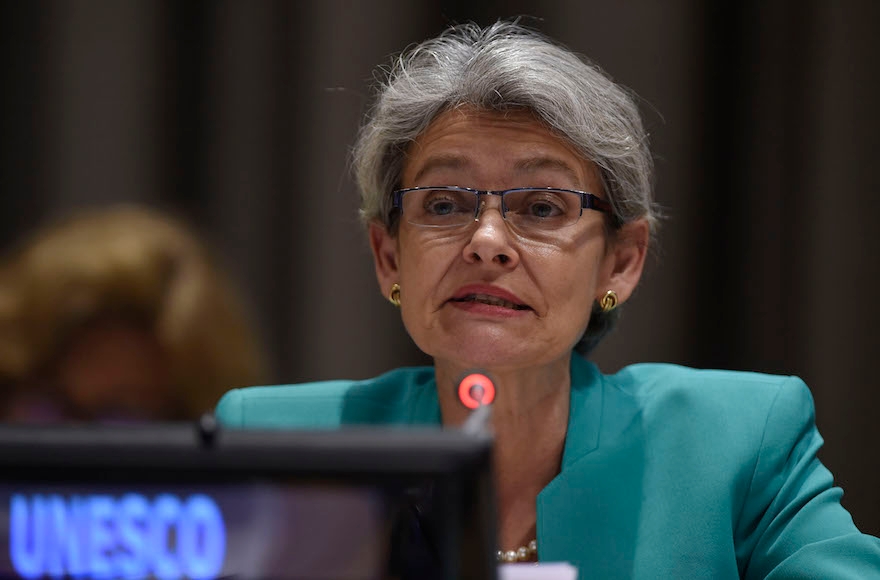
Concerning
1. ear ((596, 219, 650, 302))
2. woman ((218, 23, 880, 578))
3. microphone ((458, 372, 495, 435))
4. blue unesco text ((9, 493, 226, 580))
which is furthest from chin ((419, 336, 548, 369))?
blue unesco text ((9, 493, 226, 580))

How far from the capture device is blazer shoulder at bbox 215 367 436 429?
1861 millimetres

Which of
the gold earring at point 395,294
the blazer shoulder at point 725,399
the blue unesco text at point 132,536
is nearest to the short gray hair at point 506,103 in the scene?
the gold earring at point 395,294

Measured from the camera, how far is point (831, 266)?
2557mm

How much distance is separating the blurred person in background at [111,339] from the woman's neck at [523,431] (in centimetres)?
73

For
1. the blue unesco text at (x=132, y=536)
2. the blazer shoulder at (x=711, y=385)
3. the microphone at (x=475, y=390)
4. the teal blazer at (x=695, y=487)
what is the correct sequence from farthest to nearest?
the blazer shoulder at (x=711, y=385) < the teal blazer at (x=695, y=487) < the microphone at (x=475, y=390) < the blue unesco text at (x=132, y=536)

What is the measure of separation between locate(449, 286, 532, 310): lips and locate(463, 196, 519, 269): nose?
0.05 metres

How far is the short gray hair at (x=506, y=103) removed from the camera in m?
1.64

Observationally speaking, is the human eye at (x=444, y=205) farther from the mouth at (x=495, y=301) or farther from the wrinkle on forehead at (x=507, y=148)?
the mouth at (x=495, y=301)

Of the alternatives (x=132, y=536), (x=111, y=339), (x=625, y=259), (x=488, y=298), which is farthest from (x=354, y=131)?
(x=132, y=536)

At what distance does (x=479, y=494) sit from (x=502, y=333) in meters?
0.77

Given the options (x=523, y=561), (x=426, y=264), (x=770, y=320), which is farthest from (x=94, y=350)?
(x=770, y=320)

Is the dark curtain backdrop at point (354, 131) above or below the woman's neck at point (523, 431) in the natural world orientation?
above

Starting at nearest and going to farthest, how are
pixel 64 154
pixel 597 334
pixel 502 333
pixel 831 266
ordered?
pixel 502 333
pixel 597 334
pixel 831 266
pixel 64 154

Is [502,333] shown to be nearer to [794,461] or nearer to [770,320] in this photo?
[794,461]
